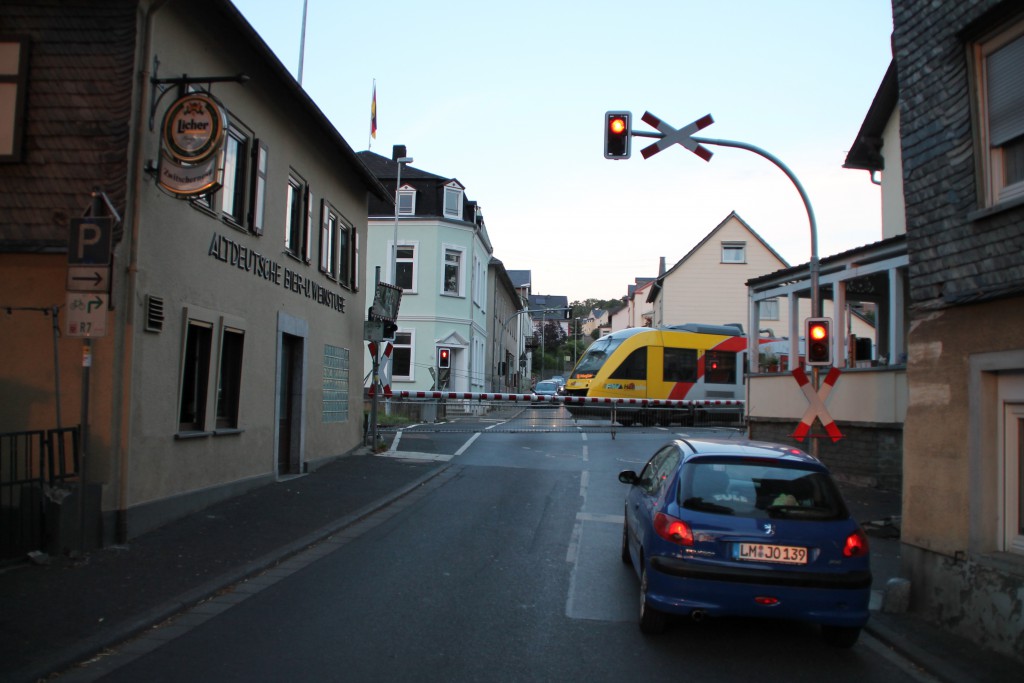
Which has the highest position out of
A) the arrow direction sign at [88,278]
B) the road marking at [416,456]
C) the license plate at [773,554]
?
the arrow direction sign at [88,278]

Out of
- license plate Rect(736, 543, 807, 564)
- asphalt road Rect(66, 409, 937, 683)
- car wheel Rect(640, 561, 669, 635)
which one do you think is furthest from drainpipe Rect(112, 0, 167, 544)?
license plate Rect(736, 543, 807, 564)

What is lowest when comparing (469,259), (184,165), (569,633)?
(569,633)

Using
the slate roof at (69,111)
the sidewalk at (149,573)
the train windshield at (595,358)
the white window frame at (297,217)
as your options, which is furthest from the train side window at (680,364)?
the slate roof at (69,111)

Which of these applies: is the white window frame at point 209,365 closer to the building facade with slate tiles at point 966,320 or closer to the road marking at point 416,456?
the road marking at point 416,456

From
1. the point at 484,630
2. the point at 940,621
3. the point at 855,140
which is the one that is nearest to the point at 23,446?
the point at 484,630

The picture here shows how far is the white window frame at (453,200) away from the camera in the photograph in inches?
1680

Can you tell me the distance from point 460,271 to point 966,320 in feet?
118

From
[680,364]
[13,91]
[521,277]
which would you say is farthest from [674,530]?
[521,277]

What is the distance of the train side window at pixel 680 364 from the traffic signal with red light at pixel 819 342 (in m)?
19.2

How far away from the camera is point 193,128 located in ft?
31.8

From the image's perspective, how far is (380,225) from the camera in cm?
4225

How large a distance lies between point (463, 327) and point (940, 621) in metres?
36.0

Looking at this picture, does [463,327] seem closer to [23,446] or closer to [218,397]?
[218,397]

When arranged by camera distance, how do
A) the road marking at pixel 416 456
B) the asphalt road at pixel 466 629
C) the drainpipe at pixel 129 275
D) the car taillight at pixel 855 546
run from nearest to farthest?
the asphalt road at pixel 466 629
the car taillight at pixel 855 546
the drainpipe at pixel 129 275
the road marking at pixel 416 456
